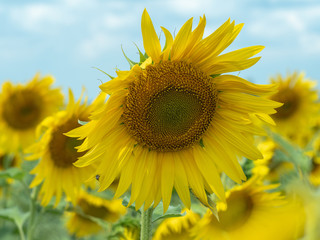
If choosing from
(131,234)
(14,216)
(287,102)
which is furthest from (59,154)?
(287,102)

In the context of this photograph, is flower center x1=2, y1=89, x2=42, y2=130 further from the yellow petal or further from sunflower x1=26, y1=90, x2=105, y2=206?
the yellow petal

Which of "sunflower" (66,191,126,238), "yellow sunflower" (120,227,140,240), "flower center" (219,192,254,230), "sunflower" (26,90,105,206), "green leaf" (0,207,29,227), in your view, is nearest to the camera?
"yellow sunflower" (120,227,140,240)

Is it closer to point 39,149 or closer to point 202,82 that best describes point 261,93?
point 202,82

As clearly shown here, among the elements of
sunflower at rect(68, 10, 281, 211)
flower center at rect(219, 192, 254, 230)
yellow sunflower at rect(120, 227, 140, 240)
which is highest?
sunflower at rect(68, 10, 281, 211)

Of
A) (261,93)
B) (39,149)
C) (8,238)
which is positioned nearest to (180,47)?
(261,93)

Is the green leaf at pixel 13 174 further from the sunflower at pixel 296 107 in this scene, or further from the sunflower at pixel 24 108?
the sunflower at pixel 296 107

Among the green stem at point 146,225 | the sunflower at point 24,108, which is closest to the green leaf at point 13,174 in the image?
the green stem at point 146,225

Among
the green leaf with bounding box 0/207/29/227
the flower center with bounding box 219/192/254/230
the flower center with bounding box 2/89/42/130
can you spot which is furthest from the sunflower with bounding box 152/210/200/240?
the flower center with bounding box 2/89/42/130
